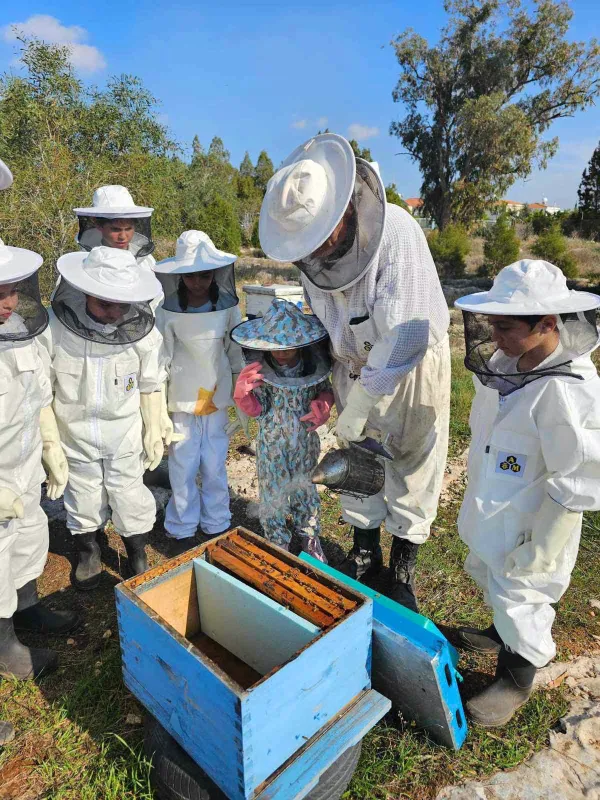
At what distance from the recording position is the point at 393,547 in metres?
2.84

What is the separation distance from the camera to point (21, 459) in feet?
7.63

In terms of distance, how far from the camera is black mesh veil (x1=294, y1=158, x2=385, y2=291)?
207 centimetres

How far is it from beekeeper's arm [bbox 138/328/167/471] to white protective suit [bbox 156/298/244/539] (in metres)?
0.14

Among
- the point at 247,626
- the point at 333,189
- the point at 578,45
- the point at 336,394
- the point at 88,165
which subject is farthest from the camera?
the point at 578,45

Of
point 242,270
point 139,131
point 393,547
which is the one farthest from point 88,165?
point 393,547

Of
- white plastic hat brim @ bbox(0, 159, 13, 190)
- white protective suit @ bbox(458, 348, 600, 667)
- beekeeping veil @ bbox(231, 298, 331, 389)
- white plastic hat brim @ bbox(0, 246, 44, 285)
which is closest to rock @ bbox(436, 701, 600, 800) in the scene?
white protective suit @ bbox(458, 348, 600, 667)

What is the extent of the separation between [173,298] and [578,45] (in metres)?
27.7

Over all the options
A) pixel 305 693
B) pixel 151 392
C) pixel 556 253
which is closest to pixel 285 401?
pixel 151 392

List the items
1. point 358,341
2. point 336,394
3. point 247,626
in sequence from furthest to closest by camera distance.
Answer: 1. point 336,394
2. point 358,341
3. point 247,626

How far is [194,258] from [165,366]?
61 centimetres

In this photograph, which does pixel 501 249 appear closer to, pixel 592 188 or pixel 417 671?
pixel 592 188

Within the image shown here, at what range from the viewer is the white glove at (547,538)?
1.79 m

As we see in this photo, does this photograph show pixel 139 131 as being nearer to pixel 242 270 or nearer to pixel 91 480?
pixel 242 270

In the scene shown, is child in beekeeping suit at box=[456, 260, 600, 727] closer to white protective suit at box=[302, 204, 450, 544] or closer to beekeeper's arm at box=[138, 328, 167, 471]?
white protective suit at box=[302, 204, 450, 544]
